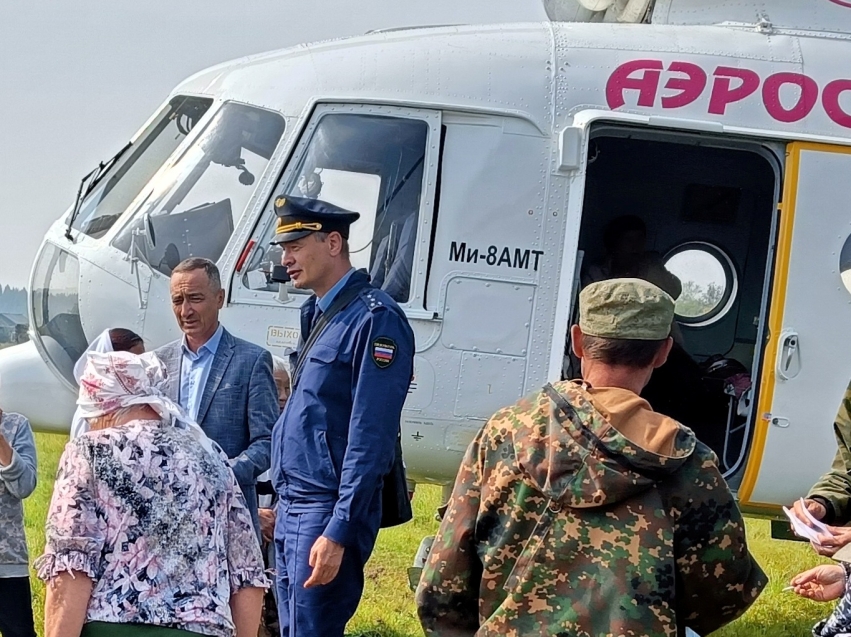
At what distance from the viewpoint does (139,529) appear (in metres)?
2.55

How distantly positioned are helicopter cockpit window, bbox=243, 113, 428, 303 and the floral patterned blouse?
275 cm

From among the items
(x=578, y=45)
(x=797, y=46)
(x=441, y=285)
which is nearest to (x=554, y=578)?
(x=441, y=285)

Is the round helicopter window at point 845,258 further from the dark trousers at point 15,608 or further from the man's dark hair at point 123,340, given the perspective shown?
the dark trousers at point 15,608

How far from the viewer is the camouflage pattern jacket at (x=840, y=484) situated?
10.2 ft

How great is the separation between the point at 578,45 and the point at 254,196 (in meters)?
1.80

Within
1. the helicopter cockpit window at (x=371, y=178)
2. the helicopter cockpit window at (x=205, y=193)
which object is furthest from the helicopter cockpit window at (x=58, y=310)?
the helicopter cockpit window at (x=371, y=178)

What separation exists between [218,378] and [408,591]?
289cm

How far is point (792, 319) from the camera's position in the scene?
17.2 ft

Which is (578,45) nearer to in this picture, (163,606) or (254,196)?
(254,196)

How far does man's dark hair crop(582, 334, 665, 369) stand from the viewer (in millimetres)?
2348

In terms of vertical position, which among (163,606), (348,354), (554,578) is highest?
(348,354)

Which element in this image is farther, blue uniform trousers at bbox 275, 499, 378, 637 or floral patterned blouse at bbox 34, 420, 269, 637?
blue uniform trousers at bbox 275, 499, 378, 637

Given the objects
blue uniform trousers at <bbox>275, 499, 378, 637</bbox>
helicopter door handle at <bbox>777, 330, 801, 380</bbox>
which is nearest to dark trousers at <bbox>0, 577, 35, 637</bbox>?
blue uniform trousers at <bbox>275, 499, 378, 637</bbox>

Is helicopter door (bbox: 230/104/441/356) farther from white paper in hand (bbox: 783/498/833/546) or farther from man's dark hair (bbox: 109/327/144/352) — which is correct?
white paper in hand (bbox: 783/498/833/546)
